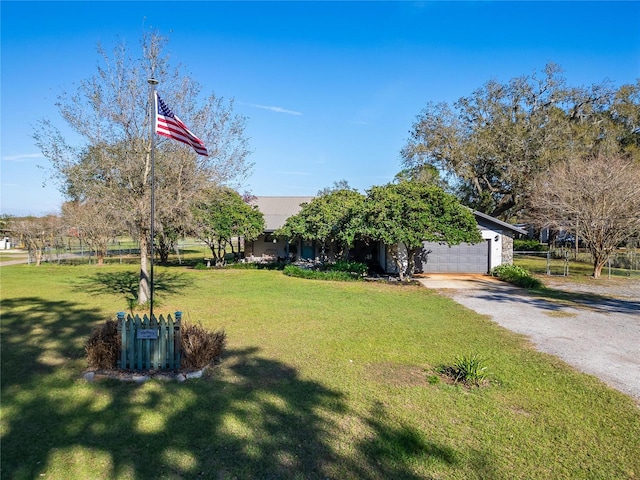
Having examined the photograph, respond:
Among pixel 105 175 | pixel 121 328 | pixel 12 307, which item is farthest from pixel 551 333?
pixel 12 307

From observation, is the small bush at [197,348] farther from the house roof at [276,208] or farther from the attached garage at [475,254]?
the house roof at [276,208]

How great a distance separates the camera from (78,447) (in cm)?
396

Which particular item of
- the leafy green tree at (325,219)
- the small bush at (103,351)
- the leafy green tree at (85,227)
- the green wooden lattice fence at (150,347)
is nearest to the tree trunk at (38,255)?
the leafy green tree at (85,227)

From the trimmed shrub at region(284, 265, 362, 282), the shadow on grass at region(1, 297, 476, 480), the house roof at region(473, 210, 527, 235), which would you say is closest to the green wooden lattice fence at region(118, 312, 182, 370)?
the shadow on grass at region(1, 297, 476, 480)

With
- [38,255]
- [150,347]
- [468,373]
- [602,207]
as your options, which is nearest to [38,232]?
[38,255]

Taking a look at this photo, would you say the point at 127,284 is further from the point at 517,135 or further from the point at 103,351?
the point at 517,135

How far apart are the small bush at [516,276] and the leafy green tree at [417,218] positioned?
247 cm

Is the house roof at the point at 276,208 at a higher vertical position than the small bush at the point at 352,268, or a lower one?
higher

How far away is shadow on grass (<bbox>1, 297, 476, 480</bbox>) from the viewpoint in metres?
3.68

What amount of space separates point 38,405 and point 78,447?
1.36 metres

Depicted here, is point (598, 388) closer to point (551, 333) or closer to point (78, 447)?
point (551, 333)

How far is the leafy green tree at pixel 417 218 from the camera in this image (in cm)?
1554

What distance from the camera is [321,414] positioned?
4754 mm

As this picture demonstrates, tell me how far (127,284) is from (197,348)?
1155 cm
